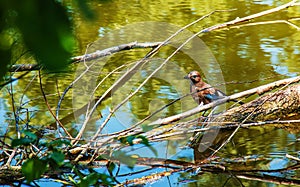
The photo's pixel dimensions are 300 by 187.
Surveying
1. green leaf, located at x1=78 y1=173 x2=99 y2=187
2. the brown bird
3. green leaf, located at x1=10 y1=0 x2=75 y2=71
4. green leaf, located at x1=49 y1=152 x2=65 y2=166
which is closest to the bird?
the brown bird

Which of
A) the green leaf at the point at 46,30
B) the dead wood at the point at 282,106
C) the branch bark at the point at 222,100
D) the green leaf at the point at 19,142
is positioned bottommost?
the dead wood at the point at 282,106

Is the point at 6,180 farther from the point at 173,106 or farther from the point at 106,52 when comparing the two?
the point at 173,106

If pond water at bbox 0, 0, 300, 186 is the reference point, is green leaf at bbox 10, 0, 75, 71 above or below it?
above

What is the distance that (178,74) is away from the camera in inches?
201

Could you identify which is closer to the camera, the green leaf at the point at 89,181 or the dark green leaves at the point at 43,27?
the dark green leaves at the point at 43,27

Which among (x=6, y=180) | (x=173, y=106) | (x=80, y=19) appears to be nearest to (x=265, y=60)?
(x=173, y=106)

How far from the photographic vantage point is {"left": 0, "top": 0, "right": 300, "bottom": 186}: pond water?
332 centimetres

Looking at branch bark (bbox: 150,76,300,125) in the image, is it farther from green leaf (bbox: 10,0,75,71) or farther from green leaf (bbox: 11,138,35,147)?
green leaf (bbox: 10,0,75,71)

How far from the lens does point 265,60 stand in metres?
5.41

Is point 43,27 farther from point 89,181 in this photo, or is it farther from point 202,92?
point 202,92

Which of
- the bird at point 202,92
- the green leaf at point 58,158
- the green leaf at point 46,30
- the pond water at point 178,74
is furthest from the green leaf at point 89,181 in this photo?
the bird at point 202,92

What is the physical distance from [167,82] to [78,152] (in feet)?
6.21

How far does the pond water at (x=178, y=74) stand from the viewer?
3.32m

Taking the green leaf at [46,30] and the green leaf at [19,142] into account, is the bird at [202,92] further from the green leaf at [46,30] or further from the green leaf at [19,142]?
the green leaf at [46,30]
